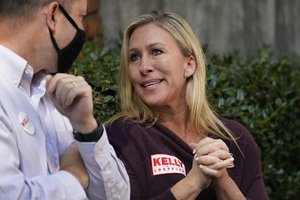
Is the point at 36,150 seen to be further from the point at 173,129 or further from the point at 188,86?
the point at 188,86

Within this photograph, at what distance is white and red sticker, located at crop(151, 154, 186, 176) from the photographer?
361 centimetres

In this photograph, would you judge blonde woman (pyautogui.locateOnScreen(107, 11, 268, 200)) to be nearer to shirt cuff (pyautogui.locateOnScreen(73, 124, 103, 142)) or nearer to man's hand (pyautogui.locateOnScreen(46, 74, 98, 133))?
shirt cuff (pyautogui.locateOnScreen(73, 124, 103, 142))

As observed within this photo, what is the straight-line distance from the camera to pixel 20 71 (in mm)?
2977

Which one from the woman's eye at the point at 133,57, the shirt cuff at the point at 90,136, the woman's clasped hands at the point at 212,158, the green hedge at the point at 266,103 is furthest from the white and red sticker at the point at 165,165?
the green hedge at the point at 266,103

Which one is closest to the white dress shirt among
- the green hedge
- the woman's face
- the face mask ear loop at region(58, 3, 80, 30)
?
the face mask ear loop at region(58, 3, 80, 30)

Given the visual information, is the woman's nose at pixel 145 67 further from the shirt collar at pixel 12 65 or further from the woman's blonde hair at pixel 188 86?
the shirt collar at pixel 12 65

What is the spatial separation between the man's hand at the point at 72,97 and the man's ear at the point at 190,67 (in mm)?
1124

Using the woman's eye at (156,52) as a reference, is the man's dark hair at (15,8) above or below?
above

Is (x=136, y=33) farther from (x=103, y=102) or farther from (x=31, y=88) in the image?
(x=31, y=88)

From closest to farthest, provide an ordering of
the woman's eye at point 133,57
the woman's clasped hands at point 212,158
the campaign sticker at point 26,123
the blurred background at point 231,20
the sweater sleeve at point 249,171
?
the campaign sticker at point 26,123
the woman's clasped hands at point 212,158
the sweater sleeve at point 249,171
the woman's eye at point 133,57
the blurred background at point 231,20

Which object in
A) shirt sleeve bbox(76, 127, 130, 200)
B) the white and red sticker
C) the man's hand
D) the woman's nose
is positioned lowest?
the white and red sticker

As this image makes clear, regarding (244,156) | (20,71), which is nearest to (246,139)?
(244,156)

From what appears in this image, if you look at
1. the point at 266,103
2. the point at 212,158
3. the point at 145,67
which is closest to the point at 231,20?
the point at 266,103

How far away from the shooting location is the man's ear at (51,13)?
301 centimetres
